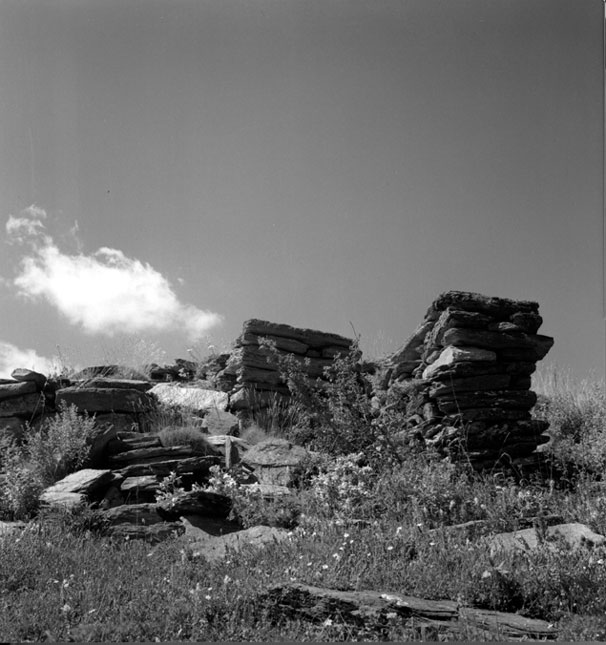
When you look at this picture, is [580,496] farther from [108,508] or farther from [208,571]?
[108,508]

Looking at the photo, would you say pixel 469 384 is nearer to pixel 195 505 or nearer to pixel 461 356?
pixel 461 356

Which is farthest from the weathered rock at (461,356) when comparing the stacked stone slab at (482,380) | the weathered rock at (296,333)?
the weathered rock at (296,333)

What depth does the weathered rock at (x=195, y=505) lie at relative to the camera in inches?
286

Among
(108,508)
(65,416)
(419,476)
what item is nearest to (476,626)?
(419,476)

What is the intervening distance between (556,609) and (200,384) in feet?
35.2

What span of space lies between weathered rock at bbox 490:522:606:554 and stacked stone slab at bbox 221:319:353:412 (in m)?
7.01

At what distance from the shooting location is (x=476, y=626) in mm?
3990

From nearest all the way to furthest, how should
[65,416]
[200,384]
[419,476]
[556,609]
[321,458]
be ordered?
1. [556,609]
2. [419,476]
3. [321,458]
4. [65,416]
5. [200,384]

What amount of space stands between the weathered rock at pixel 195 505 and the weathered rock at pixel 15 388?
15.0 ft

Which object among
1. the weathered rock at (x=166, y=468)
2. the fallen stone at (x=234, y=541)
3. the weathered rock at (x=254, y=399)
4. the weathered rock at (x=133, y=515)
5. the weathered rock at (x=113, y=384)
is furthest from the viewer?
the weathered rock at (x=254, y=399)

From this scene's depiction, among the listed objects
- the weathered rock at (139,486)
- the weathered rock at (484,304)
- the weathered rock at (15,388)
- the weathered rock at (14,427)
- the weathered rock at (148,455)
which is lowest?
the weathered rock at (139,486)

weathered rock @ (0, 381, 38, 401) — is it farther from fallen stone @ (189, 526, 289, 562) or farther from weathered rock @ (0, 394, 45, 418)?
fallen stone @ (189, 526, 289, 562)

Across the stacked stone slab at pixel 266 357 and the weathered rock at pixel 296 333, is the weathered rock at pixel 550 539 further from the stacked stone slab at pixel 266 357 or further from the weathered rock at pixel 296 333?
the weathered rock at pixel 296 333

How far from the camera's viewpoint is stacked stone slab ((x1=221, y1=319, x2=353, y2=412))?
12625 millimetres
